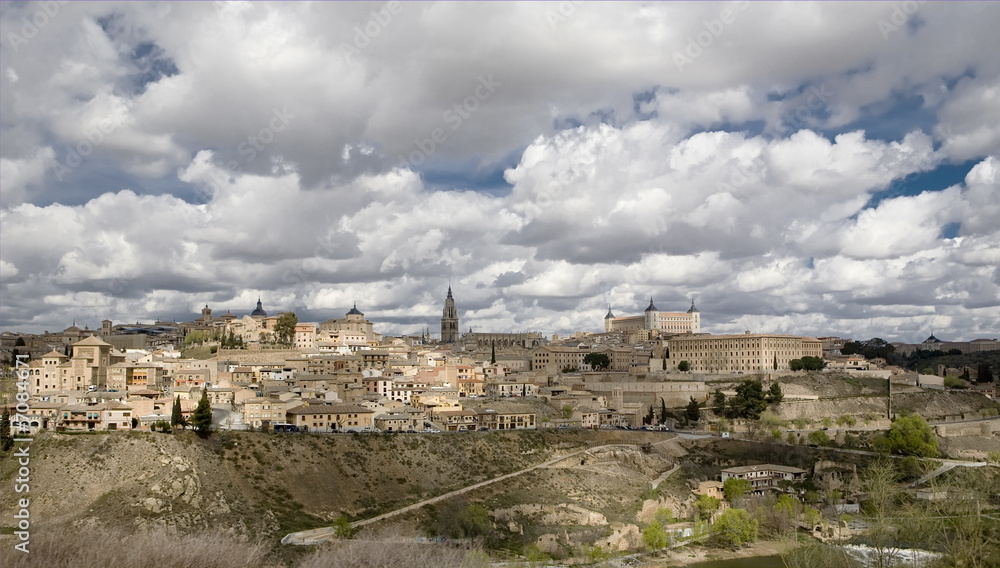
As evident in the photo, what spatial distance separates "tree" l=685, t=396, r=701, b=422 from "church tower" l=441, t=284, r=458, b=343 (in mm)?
82846

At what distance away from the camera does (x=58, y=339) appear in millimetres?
97750

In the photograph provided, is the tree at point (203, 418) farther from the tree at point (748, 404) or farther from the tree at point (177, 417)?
the tree at point (748, 404)

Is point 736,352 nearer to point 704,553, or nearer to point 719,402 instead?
point 719,402

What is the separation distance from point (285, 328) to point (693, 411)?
155 ft

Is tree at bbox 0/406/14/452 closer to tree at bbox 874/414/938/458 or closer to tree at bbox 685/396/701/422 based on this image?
tree at bbox 685/396/701/422

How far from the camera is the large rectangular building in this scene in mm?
100562

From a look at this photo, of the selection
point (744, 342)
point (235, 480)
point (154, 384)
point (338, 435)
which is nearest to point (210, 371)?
point (154, 384)

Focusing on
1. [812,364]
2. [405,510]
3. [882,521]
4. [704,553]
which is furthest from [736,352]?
[882,521]

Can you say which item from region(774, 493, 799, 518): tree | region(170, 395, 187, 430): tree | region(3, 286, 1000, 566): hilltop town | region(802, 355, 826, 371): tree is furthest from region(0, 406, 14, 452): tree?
region(802, 355, 826, 371): tree

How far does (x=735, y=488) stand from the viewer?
6044 centimetres

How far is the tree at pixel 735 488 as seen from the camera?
6021 centimetres

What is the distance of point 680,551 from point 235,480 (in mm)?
27631

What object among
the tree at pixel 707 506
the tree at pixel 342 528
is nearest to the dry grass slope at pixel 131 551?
the tree at pixel 342 528

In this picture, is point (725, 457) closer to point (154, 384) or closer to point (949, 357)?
point (154, 384)
